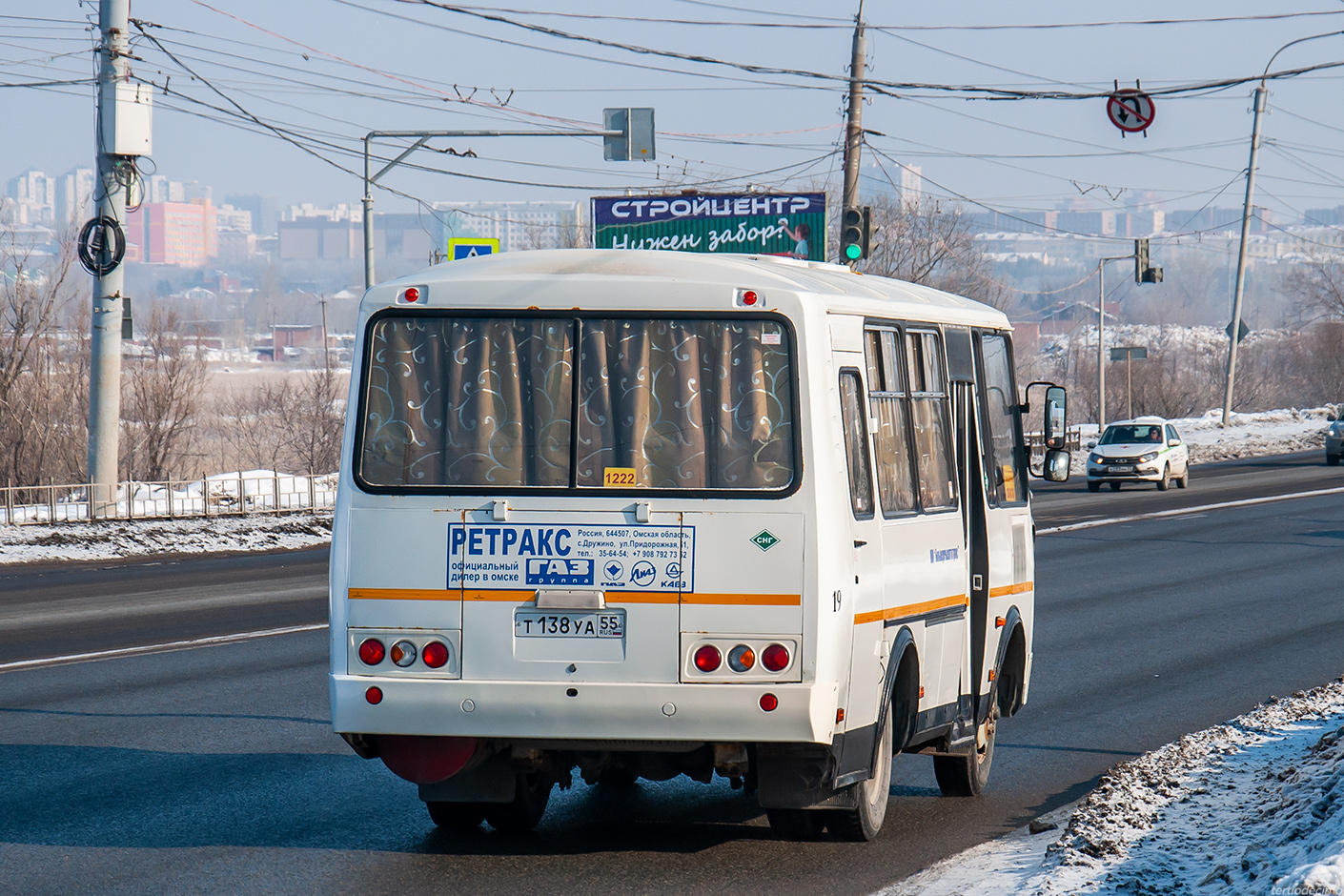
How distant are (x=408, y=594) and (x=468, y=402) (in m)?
0.84

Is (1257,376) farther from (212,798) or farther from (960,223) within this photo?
(212,798)

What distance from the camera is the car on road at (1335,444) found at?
44.5 metres

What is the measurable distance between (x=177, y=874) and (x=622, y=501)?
2332 mm

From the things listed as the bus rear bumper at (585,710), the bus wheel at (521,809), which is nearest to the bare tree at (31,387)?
the bus wheel at (521,809)

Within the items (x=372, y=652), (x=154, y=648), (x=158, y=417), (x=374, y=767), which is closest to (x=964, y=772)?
(x=374, y=767)

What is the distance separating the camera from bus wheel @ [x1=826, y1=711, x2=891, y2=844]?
7.04 meters

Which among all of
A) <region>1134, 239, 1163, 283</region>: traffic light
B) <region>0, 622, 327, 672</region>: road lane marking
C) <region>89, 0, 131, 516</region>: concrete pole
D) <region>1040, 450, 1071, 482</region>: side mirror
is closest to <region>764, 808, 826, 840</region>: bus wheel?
<region>1040, 450, 1071, 482</region>: side mirror

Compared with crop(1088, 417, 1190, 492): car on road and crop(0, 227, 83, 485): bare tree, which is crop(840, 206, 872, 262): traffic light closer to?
crop(1088, 417, 1190, 492): car on road

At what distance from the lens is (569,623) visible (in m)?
6.54

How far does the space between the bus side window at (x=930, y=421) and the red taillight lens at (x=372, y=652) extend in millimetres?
2640

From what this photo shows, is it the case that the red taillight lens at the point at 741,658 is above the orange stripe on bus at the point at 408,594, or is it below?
below

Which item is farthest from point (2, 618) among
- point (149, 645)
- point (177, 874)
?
point (177, 874)

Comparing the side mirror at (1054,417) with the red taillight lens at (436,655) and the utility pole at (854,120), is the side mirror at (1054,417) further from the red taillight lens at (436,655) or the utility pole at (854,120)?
the utility pole at (854,120)

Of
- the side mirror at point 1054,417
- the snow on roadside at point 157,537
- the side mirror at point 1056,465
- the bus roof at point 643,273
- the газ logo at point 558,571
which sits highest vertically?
the bus roof at point 643,273
